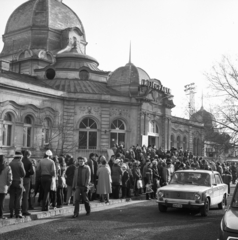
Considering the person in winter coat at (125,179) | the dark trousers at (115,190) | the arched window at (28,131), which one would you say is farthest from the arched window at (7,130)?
the dark trousers at (115,190)

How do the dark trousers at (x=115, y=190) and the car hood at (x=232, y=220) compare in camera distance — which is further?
the dark trousers at (x=115, y=190)

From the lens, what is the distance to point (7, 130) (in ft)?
97.6

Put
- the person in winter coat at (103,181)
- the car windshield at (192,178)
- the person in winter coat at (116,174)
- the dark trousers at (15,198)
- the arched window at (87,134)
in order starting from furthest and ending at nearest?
the arched window at (87,134) < the person in winter coat at (116,174) < the person in winter coat at (103,181) < the car windshield at (192,178) < the dark trousers at (15,198)

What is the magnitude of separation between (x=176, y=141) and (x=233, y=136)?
2499 cm

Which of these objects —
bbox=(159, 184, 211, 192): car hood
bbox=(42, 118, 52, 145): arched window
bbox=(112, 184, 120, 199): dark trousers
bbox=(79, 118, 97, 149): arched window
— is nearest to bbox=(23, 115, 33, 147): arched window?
bbox=(42, 118, 52, 145): arched window

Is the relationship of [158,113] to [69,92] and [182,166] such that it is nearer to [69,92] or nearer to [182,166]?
[69,92]

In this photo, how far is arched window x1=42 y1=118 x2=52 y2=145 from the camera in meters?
32.8

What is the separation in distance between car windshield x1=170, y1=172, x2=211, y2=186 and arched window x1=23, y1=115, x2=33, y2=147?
64.2ft

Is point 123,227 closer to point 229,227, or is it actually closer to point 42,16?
point 229,227

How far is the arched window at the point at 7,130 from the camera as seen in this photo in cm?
2944

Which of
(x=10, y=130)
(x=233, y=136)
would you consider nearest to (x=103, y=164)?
(x=233, y=136)

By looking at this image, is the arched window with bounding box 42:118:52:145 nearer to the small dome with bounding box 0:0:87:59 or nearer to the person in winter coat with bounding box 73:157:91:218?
the small dome with bounding box 0:0:87:59

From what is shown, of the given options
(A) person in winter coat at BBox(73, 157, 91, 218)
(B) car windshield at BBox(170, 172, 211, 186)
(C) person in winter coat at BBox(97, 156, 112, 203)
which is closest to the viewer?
(A) person in winter coat at BBox(73, 157, 91, 218)

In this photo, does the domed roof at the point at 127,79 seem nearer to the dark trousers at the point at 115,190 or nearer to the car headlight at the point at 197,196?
the dark trousers at the point at 115,190
